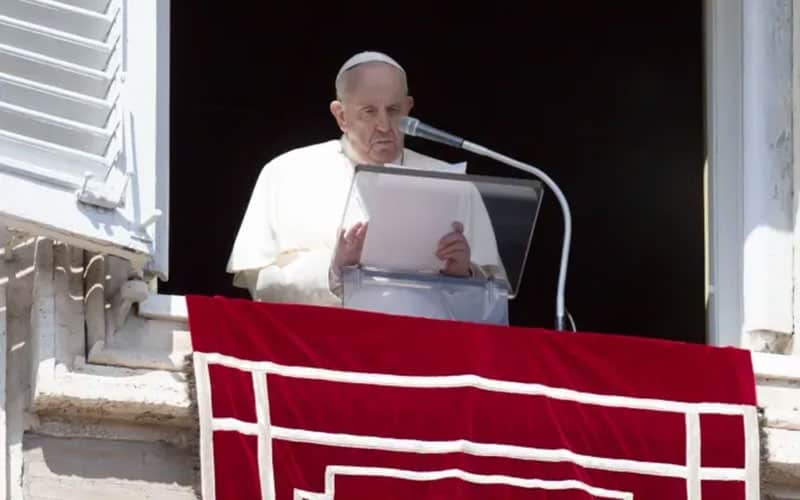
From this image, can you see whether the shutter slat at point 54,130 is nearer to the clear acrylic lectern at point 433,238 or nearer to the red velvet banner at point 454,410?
the red velvet banner at point 454,410

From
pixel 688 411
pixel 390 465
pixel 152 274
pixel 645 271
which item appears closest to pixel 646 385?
pixel 688 411

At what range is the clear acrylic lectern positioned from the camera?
6.63 meters

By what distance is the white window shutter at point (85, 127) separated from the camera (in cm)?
638

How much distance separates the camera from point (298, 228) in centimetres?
709

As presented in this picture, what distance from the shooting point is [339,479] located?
6.48 metres

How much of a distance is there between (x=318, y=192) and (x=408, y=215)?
21.5 inches

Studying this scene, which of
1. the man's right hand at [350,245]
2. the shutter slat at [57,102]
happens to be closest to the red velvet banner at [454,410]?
the man's right hand at [350,245]

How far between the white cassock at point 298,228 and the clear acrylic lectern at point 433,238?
1.3 inches

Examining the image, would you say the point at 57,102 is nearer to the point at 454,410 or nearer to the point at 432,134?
the point at 432,134

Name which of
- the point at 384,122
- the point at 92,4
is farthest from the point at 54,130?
the point at 384,122

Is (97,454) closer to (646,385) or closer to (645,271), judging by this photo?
(646,385)

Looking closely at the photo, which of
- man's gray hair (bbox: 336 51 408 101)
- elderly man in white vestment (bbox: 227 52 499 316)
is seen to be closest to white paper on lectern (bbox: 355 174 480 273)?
elderly man in white vestment (bbox: 227 52 499 316)

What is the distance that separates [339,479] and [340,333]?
0.94 feet

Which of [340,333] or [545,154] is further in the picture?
[545,154]
